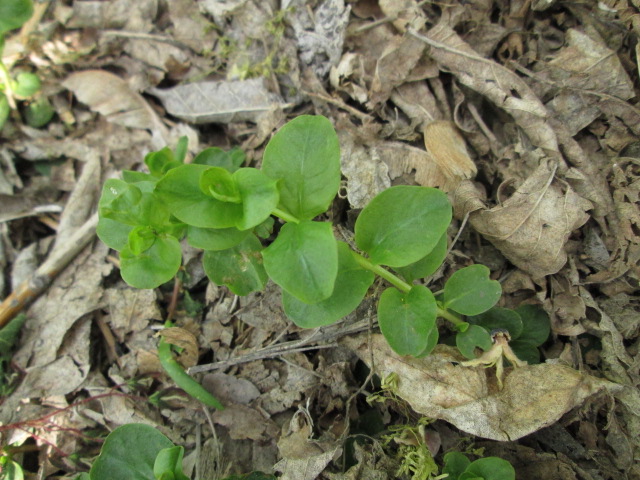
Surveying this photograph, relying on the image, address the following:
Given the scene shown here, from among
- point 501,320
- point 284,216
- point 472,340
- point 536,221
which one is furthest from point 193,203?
point 536,221

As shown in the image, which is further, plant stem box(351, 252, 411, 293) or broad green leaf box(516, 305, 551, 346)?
broad green leaf box(516, 305, 551, 346)

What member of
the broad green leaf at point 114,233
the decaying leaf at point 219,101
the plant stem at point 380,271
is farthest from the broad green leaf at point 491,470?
the decaying leaf at point 219,101

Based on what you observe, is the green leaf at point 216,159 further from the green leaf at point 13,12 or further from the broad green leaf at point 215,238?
the green leaf at point 13,12

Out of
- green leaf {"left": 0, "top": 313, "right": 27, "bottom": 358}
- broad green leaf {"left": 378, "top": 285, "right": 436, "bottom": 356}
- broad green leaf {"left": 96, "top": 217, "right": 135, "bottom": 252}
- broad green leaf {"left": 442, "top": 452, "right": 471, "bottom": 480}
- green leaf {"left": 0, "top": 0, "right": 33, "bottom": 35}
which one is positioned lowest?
green leaf {"left": 0, "top": 313, "right": 27, "bottom": 358}

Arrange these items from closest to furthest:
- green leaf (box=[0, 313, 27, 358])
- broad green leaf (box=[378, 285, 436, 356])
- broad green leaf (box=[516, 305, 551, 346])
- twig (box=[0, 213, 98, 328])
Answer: broad green leaf (box=[378, 285, 436, 356]) < broad green leaf (box=[516, 305, 551, 346]) < green leaf (box=[0, 313, 27, 358]) < twig (box=[0, 213, 98, 328])

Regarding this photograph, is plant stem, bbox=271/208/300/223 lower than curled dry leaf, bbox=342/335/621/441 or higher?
higher

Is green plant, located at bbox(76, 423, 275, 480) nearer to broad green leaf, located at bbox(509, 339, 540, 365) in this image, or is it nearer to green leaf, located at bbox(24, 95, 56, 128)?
broad green leaf, located at bbox(509, 339, 540, 365)

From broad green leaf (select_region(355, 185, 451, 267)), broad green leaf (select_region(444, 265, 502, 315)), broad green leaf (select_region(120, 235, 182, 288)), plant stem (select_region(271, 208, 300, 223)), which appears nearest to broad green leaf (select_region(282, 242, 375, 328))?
broad green leaf (select_region(355, 185, 451, 267))
